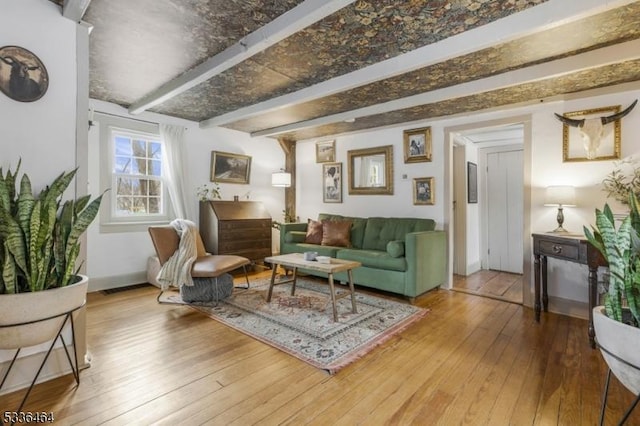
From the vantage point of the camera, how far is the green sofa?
11.0ft

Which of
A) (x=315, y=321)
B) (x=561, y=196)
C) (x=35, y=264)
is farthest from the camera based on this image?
(x=561, y=196)

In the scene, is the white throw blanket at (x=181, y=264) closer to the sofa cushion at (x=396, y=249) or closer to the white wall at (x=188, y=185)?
the white wall at (x=188, y=185)

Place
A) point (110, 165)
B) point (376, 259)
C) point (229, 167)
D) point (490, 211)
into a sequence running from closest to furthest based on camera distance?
point (376, 259)
point (110, 165)
point (229, 167)
point (490, 211)

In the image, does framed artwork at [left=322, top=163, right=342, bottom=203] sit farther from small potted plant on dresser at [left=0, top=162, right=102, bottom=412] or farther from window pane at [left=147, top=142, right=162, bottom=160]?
small potted plant on dresser at [left=0, top=162, right=102, bottom=412]

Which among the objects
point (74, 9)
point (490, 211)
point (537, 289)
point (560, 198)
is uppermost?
point (74, 9)

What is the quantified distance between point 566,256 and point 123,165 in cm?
501

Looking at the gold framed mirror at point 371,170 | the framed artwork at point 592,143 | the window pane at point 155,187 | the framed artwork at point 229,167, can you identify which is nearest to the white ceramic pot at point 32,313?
the window pane at point 155,187

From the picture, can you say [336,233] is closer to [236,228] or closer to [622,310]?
[236,228]

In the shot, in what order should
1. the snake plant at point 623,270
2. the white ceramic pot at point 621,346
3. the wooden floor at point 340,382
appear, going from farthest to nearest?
1. the wooden floor at point 340,382
2. the snake plant at point 623,270
3. the white ceramic pot at point 621,346

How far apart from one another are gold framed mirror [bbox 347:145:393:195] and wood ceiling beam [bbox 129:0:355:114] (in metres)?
2.78

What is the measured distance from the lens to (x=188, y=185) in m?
4.45

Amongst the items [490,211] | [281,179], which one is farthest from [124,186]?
[490,211]

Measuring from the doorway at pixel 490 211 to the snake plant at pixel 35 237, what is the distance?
4318 millimetres

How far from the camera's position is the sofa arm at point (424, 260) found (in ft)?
10.9
